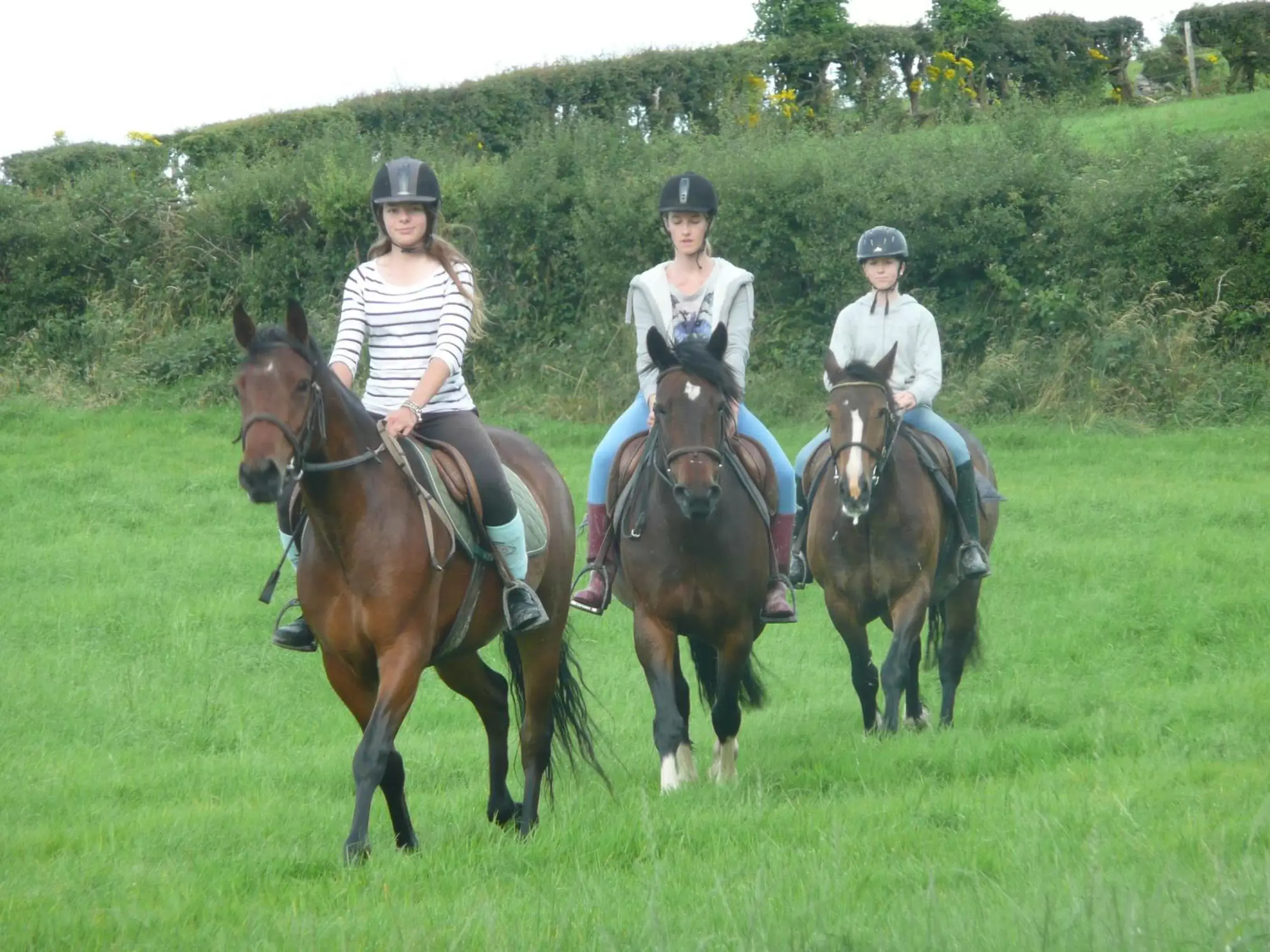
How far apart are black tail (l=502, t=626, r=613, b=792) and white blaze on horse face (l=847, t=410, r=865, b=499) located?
1.99 meters

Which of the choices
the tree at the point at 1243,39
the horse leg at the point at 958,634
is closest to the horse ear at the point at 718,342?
the horse leg at the point at 958,634

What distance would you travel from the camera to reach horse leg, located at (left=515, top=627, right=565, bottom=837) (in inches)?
299

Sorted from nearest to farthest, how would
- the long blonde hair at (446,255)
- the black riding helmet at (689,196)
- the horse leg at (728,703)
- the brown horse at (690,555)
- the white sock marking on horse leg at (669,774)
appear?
the long blonde hair at (446,255) → the white sock marking on horse leg at (669,774) → the brown horse at (690,555) → the horse leg at (728,703) → the black riding helmet at (689,196)

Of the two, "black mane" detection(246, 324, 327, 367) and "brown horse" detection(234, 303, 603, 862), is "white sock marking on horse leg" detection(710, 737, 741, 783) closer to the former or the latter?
"brown horse" detection(234, 303, 603, 862)

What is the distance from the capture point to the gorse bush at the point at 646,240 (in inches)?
796

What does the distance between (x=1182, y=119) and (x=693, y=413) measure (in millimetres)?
21162

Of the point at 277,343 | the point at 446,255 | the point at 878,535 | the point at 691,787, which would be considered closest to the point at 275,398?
the point at 277,343

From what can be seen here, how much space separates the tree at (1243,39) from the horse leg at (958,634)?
76.4ft

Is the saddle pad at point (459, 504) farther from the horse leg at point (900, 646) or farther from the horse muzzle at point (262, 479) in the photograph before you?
the horse leg at point (900, 646)

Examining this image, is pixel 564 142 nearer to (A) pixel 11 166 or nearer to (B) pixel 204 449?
(B) pixel 204 449

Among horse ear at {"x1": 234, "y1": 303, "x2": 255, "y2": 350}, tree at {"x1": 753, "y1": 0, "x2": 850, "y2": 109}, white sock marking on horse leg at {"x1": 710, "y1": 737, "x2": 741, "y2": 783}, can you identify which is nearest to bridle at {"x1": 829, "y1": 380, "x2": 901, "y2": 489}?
white sock marking on horse leg at {"x1": 710, "y1": 737, "x2": 741, "y2": 783}

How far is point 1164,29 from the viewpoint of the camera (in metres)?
32.2

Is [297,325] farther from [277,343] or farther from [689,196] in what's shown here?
[689,196]

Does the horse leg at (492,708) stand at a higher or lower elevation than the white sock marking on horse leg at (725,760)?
higher
